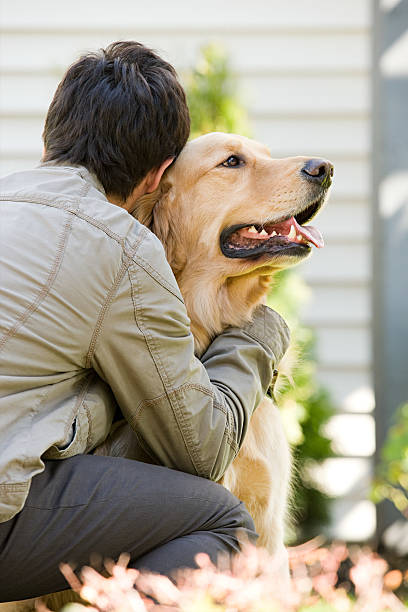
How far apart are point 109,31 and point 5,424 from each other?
3.95 metres

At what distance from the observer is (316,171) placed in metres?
2.37

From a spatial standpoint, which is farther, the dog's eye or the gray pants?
the dog's eye

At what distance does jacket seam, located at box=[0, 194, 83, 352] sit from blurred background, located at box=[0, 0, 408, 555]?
315cm

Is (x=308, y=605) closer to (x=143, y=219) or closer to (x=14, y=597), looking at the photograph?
(x=14, y=597)

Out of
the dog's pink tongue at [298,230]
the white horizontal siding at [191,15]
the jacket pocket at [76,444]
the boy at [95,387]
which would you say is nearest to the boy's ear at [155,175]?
the boy at [95,387]

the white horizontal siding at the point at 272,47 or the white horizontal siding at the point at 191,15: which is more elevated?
the white horizontal siding at the point at 191,15

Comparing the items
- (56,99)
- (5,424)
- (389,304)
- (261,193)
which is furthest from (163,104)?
(389,304)

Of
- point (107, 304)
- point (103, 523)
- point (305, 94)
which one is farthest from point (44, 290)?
point (305, 94)

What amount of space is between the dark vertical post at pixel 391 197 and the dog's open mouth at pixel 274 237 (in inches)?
98.0

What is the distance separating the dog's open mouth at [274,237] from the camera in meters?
2.36

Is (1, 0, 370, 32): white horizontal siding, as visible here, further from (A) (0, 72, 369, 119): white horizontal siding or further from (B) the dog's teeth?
(B) the dog's teeth

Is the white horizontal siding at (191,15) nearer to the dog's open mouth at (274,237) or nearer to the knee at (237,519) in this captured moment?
the dog's open mouth at (274,237)

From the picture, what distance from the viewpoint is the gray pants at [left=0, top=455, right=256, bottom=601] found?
1.74 m

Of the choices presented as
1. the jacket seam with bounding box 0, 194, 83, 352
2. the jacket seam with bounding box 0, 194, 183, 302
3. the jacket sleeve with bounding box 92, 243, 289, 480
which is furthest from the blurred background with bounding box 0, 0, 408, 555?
the jacket seam with bounding box 0, 194, 83, 352
